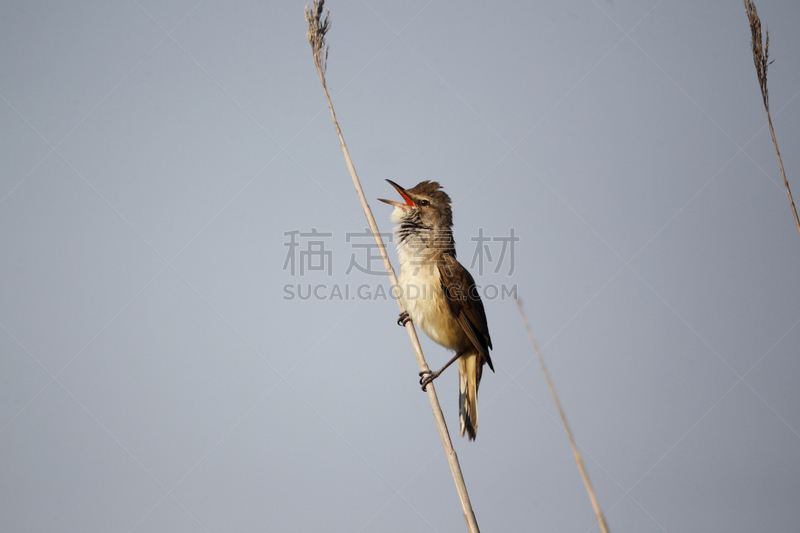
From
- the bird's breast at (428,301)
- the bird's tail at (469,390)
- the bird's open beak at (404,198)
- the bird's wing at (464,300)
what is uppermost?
the bird's open beak at (404,198)

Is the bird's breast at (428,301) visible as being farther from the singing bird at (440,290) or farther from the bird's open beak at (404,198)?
the bird's open beak at (404,198)

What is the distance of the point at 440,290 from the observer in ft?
12.2

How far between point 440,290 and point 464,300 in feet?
0.72

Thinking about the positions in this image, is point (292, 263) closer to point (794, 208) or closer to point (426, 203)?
point (426, 203)

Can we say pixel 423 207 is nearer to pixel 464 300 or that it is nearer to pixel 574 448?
pixel 464 300

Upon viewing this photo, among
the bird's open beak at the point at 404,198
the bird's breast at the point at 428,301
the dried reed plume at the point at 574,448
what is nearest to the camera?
the dried reed plume at the point at 574,448

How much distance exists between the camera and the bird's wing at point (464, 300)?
3715 millimetres

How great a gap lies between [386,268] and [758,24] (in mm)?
2163

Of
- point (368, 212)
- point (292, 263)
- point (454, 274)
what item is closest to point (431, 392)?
point (368, 212)

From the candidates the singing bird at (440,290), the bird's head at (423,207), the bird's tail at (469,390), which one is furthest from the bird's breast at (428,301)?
the bird's head at (423,207)

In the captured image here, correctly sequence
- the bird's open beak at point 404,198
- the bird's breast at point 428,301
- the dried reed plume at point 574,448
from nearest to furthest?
the dried reed plume at point 574,448 → the bird's breast at point 428,301 → the bird's open beak at point 404,198

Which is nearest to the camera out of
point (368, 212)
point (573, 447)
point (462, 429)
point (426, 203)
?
point (573, 447)

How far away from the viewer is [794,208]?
222 cm

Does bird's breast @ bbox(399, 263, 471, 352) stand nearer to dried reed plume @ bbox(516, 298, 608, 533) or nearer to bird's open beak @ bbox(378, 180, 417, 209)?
bird's open beak @ bbox(378, 180, 417, 209)
